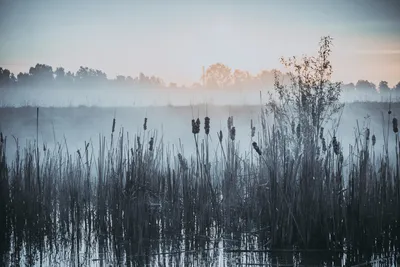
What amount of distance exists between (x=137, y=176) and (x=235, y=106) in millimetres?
23206

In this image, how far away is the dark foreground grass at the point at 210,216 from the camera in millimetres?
3803

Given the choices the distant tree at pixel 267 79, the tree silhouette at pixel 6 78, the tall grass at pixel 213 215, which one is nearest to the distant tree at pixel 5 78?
the tree silhouette at pixel 6 78

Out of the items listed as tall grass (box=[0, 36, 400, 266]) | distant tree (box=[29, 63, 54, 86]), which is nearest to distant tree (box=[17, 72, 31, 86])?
distant tree (box=[29, 63, 54, 86])

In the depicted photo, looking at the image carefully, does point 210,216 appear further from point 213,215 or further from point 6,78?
point 6,78

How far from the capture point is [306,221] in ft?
12.6

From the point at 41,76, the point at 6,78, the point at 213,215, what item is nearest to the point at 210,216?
the point at 213,215

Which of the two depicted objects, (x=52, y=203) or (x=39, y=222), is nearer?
(x=39, y=222)

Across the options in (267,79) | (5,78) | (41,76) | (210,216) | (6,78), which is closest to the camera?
(210,216)

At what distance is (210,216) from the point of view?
14.3 ft

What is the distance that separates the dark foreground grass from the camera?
380cm

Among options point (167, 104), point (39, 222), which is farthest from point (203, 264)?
point (167, 104)

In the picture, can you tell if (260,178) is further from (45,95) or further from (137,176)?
(45,95)

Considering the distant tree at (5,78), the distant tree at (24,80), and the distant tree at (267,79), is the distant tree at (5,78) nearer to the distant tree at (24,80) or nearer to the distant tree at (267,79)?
the distant tree at (24,80)

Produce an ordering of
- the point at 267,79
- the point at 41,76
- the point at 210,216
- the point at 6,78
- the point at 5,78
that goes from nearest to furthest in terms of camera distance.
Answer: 1. the point at 210,216
2. the point at 267,79
3. the point at 5,78
4. the point at 6,78
5. the point at 41,76
